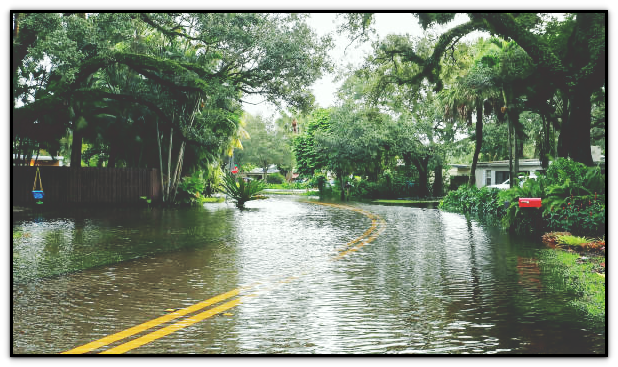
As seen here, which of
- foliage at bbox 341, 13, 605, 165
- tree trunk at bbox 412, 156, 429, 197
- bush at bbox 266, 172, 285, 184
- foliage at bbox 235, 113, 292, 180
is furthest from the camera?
bush at bbox 266, 172, 285, 184

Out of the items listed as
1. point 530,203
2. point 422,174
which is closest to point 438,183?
point 422,174

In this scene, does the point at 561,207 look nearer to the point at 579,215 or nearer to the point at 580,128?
the point at 579,215

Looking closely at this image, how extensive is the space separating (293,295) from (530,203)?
1086 cm

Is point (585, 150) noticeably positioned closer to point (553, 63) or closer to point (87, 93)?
point (553, 63)

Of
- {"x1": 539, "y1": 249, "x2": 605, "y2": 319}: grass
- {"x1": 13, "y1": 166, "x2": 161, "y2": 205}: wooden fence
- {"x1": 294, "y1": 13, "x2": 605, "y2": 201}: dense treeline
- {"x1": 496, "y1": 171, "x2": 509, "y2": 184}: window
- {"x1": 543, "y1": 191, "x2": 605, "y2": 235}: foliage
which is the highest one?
{"x1": 294, "y1": 13, "x2": 605, "y2": 201}: dense treeline

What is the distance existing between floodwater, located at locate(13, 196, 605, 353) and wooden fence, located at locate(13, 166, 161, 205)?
51.4 feet

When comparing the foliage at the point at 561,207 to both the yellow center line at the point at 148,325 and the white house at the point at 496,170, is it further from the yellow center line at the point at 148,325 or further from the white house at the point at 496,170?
the white house at the point at 496,170

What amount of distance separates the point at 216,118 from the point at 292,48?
6427mm

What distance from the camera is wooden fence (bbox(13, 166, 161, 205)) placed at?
30.9m

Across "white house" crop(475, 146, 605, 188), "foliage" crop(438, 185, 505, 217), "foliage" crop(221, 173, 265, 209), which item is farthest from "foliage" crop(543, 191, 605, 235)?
"white house" crop(475, 146, 605, 188)

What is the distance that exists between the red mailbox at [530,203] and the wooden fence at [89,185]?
21396 millimetres

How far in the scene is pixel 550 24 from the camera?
24750 millimetres

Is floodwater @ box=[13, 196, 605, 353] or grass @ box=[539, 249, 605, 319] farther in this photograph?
grass @ box=[539, 249, 605, 319]

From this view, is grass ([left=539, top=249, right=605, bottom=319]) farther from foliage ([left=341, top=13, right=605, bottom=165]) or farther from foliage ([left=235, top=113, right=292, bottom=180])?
foliage ([left=235, top=113, right=292, bottom=180])
